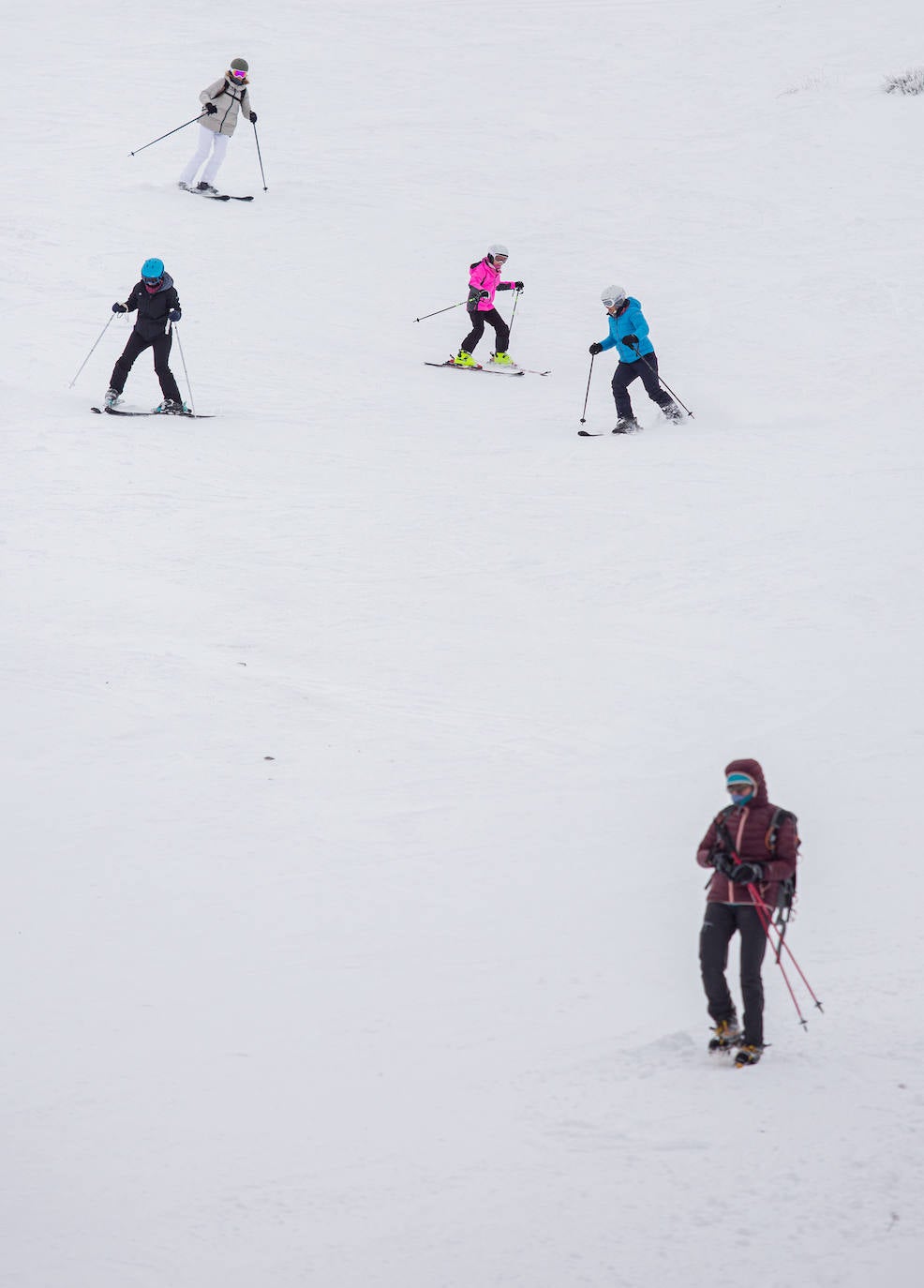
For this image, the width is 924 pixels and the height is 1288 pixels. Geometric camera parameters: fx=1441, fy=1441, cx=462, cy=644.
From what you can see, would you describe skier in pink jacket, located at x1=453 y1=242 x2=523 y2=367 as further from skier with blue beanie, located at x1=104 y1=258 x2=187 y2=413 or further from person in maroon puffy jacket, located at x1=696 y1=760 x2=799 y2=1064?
person in maroon puffy jacket, located at x1=696 y1=760 x2=799 y2=1064

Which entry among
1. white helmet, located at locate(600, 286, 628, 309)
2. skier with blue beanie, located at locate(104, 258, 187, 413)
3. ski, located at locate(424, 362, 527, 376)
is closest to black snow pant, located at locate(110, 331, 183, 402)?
skier with blue beanie, located at locate(104, 258, 187, 413)

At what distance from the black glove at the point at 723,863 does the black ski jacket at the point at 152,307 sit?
8.68 meters

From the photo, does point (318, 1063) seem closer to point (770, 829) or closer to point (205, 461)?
point (770, 829)

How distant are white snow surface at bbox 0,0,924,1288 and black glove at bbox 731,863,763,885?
791 mm

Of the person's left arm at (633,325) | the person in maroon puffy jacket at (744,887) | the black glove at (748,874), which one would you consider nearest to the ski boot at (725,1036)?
the person in maroon puffy jacket at (744,887)

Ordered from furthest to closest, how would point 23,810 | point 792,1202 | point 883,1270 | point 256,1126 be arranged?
point 23,810, point 256,1126, point 792,1202, point 883,1270

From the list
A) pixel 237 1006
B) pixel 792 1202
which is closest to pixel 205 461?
pixel 237 1006

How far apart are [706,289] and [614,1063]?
13.9 metres

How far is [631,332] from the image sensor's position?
45.3 ft

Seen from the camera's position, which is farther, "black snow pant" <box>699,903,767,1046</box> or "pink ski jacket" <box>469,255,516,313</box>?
"pink ski jacket" <box>469,255,516,313</box>

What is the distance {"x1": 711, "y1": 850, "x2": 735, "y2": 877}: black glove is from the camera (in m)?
5.97

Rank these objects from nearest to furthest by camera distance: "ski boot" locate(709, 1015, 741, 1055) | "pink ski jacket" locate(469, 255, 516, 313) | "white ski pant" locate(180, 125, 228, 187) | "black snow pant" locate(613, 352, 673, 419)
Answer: "ski boot" locate(709, 1015, 741, 1055), "black snow pant" locate(613, 352, 673, 419), "pink ski jacket" locate(469, 255, 516, 313), "white ski pant" locate(180, 125, 228, 187)

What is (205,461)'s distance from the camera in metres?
12.5

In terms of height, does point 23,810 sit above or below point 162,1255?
above
